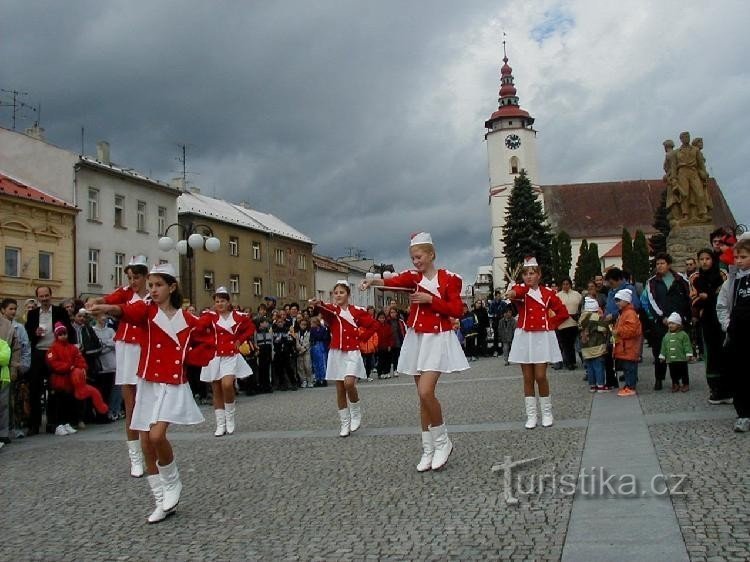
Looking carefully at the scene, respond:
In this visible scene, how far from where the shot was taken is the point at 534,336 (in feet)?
32.1

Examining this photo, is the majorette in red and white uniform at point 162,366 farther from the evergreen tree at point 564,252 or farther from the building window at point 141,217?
the evergreen tree at point 564,252

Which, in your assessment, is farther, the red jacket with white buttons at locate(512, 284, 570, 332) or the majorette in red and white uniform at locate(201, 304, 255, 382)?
the majorette in red and white uniform at locate(201, 304, 255, 382)

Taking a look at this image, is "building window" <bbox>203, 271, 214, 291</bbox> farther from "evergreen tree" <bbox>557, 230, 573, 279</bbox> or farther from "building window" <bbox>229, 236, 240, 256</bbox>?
"evergreen tree" <bbox>557, 230, 573, 279</bbox>

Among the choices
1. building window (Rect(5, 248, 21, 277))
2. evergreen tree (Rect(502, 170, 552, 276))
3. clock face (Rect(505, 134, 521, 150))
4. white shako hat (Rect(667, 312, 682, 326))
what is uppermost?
clock face (Rect(505, 134, 521, 150))

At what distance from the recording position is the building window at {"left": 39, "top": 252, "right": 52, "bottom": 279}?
39.2m

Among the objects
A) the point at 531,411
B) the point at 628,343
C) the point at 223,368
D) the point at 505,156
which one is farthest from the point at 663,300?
the point at 505,156

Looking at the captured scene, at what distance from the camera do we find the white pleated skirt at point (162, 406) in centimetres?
621

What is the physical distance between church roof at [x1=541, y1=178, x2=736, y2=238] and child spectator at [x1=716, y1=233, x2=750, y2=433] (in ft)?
296

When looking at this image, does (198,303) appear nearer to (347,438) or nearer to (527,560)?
(347,438)

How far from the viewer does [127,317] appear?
240 inches

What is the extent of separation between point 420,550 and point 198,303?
47544 millimetres

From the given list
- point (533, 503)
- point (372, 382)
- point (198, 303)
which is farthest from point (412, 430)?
point (198, 303)

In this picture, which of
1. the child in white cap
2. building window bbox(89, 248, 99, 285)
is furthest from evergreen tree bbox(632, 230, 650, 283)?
the child in white cap
